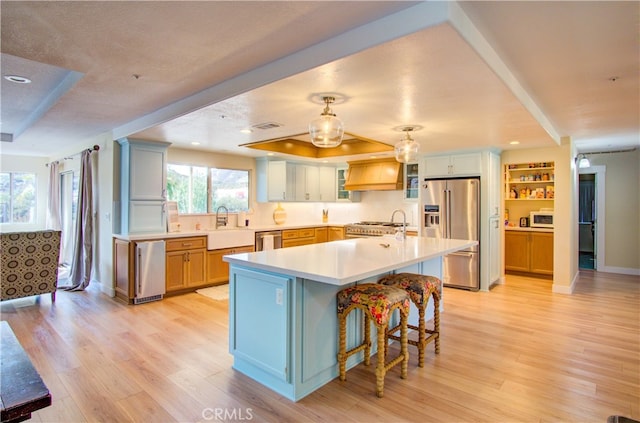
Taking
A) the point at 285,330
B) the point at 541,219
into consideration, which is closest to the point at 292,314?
the point at 285,330

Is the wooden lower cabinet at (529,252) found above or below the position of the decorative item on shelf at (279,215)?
below

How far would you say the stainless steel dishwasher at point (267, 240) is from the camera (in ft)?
19.4

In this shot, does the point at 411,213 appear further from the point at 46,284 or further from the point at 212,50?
the point at 46,284

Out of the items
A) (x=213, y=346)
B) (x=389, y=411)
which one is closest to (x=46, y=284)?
(x=213, y=346)

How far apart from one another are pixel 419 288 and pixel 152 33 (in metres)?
2.63

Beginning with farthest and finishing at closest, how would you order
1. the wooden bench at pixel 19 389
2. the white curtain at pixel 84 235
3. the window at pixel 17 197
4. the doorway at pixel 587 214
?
the doorway at pixel 587 214 < the window at pixel 17 197 < the white curtain at pixel 84 235 < the wooden bench at pixel 19 389

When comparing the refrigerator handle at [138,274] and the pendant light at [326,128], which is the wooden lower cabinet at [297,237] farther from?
the pendant light at [326,128]

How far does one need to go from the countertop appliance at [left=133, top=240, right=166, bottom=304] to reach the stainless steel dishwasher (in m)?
1.62

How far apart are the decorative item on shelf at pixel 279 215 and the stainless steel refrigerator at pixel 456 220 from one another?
273 cm

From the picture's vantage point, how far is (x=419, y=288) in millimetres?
2918

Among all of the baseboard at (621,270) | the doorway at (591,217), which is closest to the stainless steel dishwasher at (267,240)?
the doorway at (591,217)

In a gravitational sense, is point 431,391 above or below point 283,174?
below

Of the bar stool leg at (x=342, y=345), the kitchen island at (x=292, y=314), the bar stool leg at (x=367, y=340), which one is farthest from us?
the bar stool leg at (x=367, y=340)

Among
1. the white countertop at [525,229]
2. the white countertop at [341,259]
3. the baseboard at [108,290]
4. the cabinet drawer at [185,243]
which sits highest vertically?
the white countertop at [525,229]
